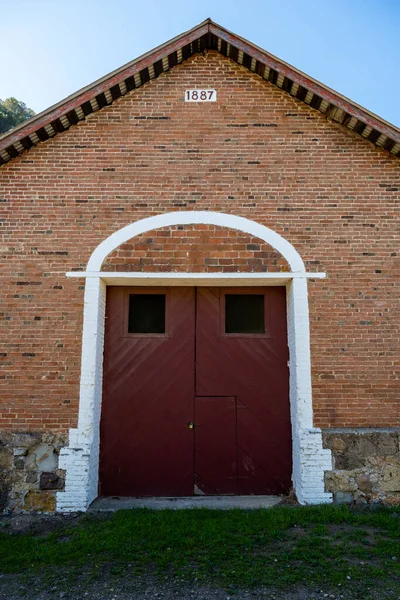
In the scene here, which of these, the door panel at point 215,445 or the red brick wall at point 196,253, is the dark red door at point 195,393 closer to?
the door panel at point 215,445

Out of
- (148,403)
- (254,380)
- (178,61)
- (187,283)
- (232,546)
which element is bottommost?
(232,546)

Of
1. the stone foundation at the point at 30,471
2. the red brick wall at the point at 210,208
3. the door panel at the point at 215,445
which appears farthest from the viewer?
the door panel at the point at 215,445

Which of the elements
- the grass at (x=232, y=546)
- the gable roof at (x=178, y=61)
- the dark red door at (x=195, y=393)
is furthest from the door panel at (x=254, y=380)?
the gable roof at (x=178, y=61)

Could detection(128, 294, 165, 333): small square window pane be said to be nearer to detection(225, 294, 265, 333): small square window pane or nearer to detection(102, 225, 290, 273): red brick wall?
detection(102, 225, 290, 273): red brick wall

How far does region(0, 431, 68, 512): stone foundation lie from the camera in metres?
6.32

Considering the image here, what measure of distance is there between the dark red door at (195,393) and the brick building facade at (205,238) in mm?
276

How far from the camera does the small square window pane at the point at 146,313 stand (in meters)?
7.36

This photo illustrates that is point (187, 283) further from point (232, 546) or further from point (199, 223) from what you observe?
point (232, 546)

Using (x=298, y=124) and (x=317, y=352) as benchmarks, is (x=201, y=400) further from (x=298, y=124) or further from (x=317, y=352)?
(x=298, y=124)

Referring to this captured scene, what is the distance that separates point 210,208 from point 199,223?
0.31 metres

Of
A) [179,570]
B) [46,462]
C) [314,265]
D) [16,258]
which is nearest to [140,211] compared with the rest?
[16,258]

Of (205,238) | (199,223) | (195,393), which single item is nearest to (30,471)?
(195,393)

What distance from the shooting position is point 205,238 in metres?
7.07

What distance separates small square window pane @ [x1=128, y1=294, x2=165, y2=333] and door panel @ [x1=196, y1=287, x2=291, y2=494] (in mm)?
609
